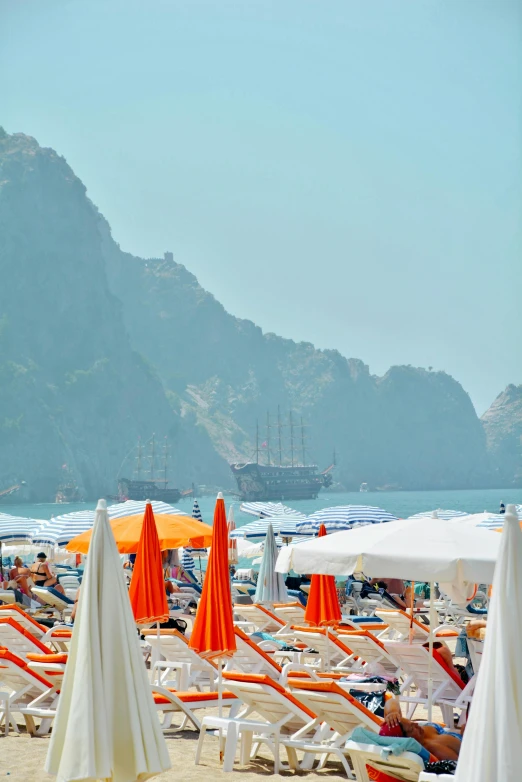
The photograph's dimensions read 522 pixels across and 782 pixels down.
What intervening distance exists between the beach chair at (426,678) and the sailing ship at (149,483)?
144843 mm

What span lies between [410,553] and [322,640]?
8.36 ft

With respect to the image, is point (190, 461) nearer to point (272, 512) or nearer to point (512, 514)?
point (272, 512)

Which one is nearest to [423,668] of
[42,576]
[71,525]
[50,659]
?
[50,659]

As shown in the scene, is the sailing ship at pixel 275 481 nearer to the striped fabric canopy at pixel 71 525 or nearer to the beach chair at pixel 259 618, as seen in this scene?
the striped fabric canopy at pixel 71 525

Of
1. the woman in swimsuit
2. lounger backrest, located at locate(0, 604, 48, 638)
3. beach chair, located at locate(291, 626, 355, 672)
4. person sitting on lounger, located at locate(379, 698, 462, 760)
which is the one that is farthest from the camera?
the woman in swimsuit

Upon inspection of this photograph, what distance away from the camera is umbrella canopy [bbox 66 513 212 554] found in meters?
10.0

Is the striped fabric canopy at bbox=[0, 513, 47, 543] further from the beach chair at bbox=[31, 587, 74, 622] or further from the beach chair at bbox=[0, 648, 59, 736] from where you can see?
the beach chair at bbox=[0, 648, 59, 736]

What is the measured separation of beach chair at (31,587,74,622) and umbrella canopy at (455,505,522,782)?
10.2 metres

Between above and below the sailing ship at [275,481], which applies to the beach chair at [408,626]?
below

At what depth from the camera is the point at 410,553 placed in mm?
6043

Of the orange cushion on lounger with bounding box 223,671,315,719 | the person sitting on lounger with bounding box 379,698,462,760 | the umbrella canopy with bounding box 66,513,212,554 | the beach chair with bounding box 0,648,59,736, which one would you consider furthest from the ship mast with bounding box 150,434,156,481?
the person sitting on lounger with bounding box 379,698,462,760

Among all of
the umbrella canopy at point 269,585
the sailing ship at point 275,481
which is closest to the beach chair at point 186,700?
the umbrella canopy at point 269,585

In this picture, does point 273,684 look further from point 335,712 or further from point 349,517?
point 349,517

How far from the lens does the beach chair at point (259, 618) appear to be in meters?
10.3
